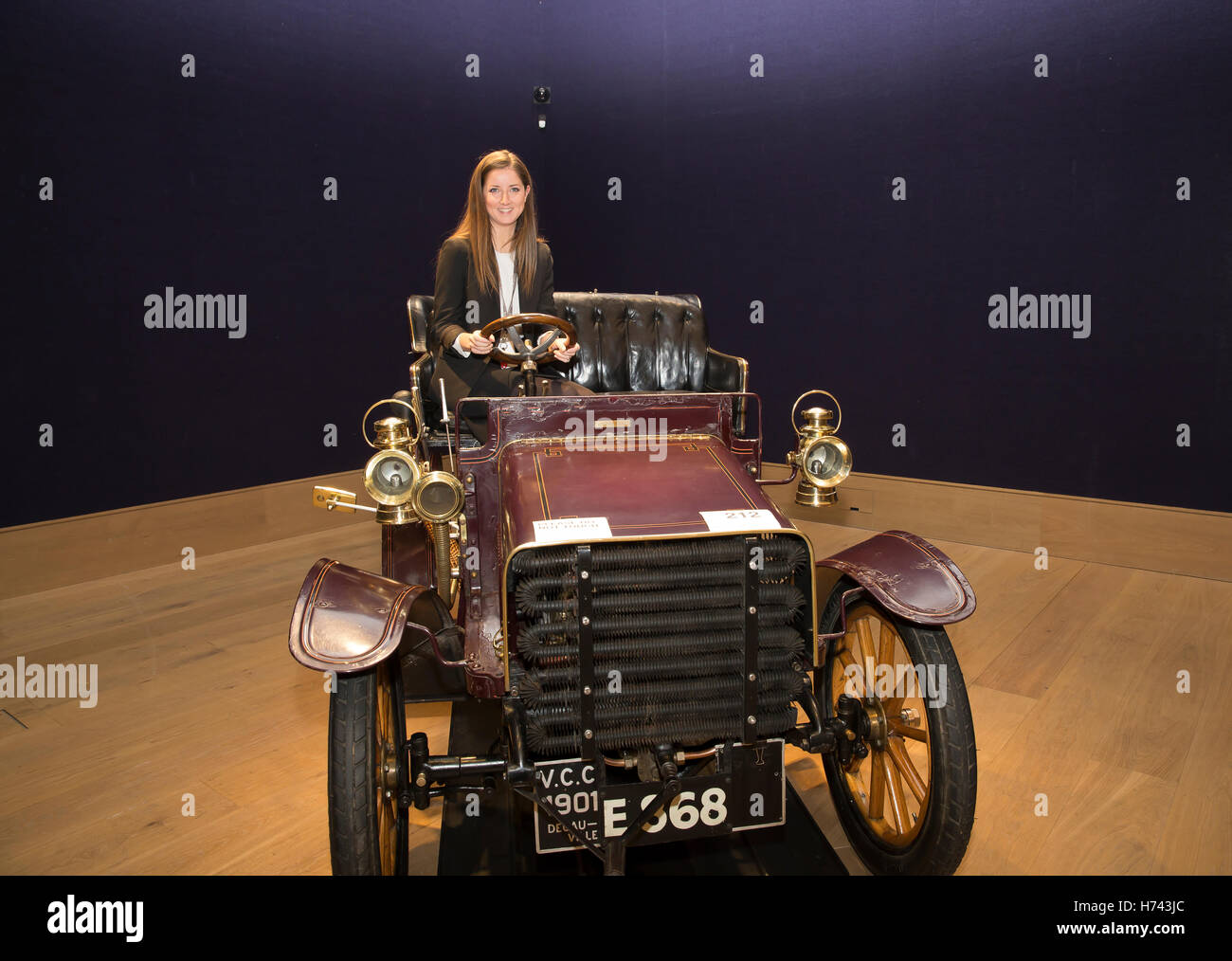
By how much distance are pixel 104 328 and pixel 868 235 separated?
4.02 m

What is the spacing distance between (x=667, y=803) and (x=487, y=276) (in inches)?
86.1

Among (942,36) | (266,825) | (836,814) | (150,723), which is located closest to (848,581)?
(836,814)

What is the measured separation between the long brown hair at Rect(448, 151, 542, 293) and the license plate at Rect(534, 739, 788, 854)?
2099mm

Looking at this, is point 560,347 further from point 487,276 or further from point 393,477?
point 487,276

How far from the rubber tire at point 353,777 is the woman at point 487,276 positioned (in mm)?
1464

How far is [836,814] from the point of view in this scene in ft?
6.93

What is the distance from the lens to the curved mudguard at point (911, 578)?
1713 millimetres

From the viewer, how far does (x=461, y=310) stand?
10.3 feet

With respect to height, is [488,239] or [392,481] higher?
[488,239]

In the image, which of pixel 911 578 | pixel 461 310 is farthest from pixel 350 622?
pixel 461 310

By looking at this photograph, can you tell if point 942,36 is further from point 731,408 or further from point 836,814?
point 836,814

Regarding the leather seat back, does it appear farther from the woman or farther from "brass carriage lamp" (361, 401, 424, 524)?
"brass carriage lamp" (361, 401, 424, 524)

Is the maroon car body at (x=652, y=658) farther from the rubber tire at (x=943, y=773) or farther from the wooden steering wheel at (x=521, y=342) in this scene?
the wooden steering wheel at (x=521, y=342)

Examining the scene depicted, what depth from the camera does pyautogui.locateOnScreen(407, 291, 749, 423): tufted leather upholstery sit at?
13.0ft
